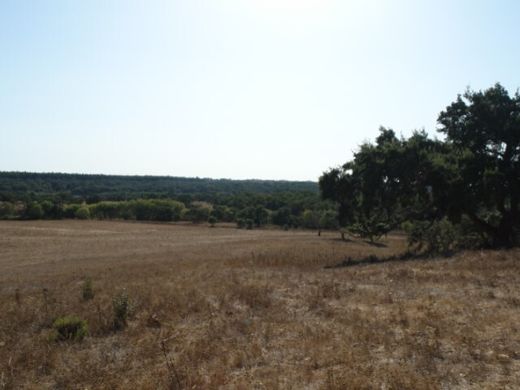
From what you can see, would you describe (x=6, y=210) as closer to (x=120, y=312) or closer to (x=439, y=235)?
(x=439, y=235)

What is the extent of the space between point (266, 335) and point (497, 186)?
62.2 ft

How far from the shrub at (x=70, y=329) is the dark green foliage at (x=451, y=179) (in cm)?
1934

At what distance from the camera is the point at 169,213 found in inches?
4636

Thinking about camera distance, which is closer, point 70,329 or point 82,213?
point 70,329

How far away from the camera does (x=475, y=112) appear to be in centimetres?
2492

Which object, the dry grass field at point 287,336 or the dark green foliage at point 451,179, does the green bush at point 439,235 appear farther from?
the dry grass field at point 287,336

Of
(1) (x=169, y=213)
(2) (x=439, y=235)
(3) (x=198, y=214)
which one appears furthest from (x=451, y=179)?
(1) (x=169, y=213)

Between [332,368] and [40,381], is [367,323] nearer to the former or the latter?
[332,368]

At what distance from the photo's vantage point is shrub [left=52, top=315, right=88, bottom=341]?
911cm

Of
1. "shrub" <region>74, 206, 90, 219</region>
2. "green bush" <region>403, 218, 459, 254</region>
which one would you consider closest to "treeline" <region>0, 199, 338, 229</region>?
"shrub" <region>74, 206, 90, 219</region>

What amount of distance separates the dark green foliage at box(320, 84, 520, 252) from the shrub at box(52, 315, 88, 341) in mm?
19345

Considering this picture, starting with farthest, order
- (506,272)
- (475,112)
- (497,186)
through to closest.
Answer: (475,112)
(497,186)
(506,272)

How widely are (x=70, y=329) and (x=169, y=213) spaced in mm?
110454

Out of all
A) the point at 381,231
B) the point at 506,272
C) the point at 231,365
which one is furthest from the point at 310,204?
the point at 231,365
